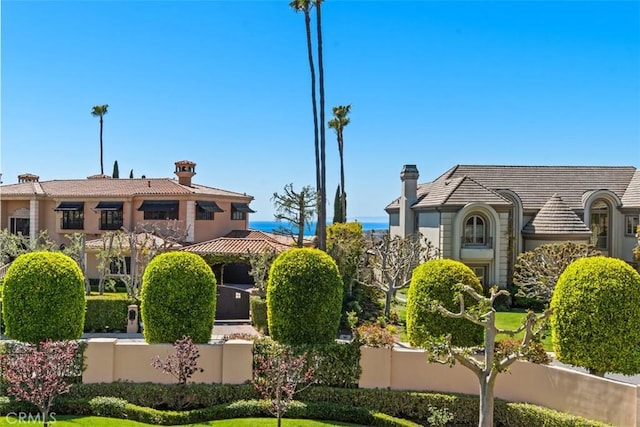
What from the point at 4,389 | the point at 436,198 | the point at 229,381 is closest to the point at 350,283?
the point at 436,198

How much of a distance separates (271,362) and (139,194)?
1183 inches

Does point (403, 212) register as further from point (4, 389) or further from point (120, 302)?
point (4, 389)

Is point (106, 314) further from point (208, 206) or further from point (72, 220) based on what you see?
point (72, 220)

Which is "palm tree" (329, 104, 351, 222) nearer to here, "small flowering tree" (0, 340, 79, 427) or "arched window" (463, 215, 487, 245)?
"arched window" (463, 215, 487, 245)

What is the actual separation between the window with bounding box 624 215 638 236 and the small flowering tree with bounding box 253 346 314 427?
28.1m

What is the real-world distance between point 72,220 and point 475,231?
32.0 metres

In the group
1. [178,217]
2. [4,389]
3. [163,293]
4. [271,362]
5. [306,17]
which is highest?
[306,17]

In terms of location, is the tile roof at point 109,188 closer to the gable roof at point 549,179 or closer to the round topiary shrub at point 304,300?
the gable roof at point 549,179

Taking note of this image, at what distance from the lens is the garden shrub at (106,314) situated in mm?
22531

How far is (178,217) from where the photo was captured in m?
38.2

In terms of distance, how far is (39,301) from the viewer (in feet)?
45.6

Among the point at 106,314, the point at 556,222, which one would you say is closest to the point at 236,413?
the point at 106,314

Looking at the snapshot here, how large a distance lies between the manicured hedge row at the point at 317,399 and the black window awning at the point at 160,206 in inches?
1008

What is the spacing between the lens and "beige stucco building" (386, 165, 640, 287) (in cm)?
3002
